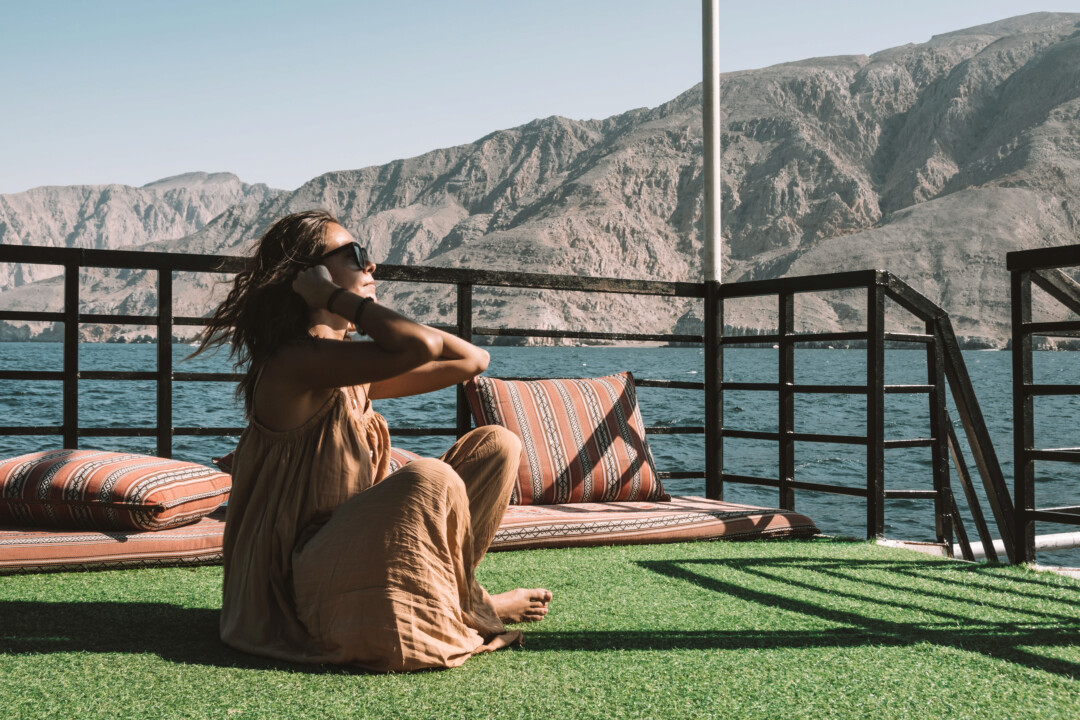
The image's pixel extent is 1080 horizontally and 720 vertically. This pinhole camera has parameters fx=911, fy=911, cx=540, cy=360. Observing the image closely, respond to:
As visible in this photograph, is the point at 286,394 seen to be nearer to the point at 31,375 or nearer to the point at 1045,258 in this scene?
the point at 31,375

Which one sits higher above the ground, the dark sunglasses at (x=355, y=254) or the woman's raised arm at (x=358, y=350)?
the dark sunglasses at (x=355, y=254)

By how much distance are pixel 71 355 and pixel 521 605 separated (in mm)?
2281

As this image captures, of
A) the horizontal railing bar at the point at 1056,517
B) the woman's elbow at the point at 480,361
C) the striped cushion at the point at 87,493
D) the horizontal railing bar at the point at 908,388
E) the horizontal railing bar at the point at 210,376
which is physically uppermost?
the woman's elbow at the point at 480,361

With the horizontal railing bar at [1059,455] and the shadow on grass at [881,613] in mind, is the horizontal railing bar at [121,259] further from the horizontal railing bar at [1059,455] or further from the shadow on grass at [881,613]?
the horizontal railing bar at [1059,455]

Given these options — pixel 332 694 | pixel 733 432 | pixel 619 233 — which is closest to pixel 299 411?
pixel 332 694

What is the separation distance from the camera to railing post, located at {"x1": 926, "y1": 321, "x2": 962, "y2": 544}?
12.8ft

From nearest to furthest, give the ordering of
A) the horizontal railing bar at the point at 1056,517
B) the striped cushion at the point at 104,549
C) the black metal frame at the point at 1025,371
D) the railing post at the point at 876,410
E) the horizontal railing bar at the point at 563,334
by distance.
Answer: the striped cushion at the point at 104,549 → the horizontal railing bar at the point at 1056,517 → the black metal frame at the point at 1025,371 → the railing post at the point at 876,410 → the horizontal railing bar at the point at 563,334

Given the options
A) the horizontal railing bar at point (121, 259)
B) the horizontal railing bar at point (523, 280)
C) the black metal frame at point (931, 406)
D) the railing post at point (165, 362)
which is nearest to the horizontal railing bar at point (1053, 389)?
the black metal frame at point (931, 406)

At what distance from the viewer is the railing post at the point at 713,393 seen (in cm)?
455

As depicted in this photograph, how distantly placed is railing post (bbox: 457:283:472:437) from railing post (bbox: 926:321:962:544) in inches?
77.9

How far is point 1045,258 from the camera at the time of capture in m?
3.14

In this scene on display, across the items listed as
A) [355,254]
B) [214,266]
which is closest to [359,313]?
[355,254]

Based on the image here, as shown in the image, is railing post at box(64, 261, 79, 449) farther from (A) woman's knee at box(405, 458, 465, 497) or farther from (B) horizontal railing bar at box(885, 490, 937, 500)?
(B) horizontal railing bar at box(885, 490, 937, 500)

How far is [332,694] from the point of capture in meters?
1.73
